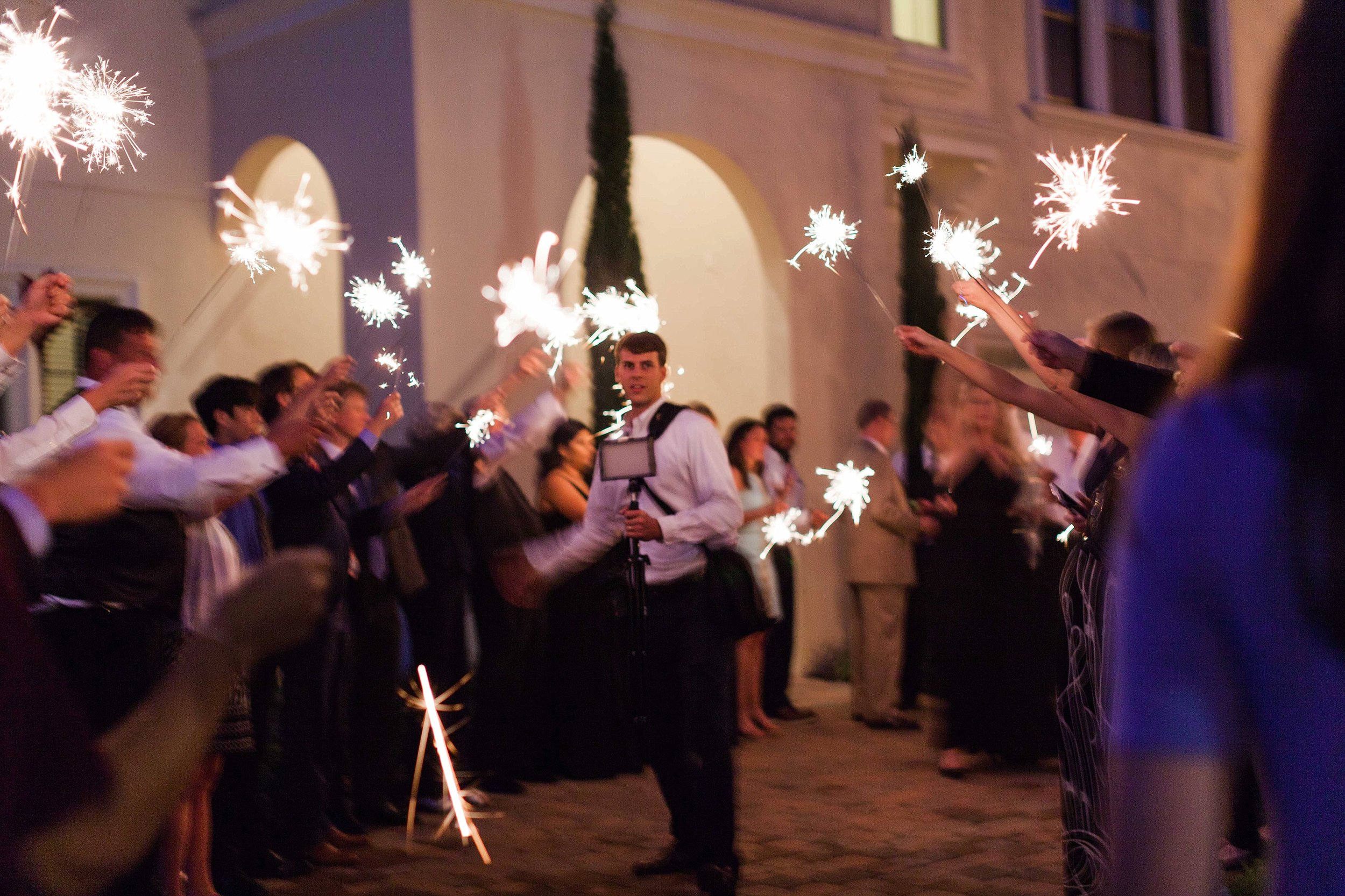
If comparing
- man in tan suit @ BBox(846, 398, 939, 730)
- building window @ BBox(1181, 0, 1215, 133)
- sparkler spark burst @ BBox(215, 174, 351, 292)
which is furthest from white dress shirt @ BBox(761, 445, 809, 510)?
building window @ BBox(1181, 0, 1215, 133)

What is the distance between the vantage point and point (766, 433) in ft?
33.9

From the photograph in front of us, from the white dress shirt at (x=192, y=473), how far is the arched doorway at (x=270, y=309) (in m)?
6.20

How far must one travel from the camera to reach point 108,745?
1503 millimetres

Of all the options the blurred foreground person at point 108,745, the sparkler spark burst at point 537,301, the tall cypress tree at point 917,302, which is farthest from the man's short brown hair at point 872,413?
the blurred foreground person at point 108,745

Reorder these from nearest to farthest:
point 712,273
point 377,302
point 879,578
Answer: point 377,302
point 879,578
point 712,273

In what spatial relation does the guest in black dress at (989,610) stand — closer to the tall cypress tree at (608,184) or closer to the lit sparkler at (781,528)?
the lit sparkler at (781,528)

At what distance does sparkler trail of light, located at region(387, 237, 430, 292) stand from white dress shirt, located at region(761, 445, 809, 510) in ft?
9.18

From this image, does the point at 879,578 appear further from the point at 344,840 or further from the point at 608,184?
the point at 344,840

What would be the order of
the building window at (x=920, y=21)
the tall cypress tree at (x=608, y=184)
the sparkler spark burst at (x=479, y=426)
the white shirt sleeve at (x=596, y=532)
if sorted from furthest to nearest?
the building window at (x=920, y=21) < the tall cypress tree at (x=608, y=184) < the sparkler spark burst at (x=479, y=426) < the white shirt sleeve at (x=596, y=532)

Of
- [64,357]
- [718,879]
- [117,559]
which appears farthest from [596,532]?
[64,357]

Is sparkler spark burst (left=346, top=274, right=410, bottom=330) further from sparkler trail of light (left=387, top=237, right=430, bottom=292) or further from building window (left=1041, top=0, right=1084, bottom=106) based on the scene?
building window (left=1041, top=0, right=1084, bottom=106)

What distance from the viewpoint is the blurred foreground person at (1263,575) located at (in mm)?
1125

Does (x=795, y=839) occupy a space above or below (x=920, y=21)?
below

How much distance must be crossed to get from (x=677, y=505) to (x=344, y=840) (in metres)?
2.36
